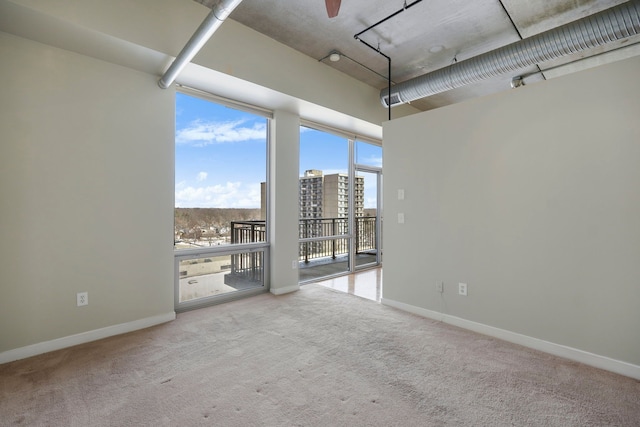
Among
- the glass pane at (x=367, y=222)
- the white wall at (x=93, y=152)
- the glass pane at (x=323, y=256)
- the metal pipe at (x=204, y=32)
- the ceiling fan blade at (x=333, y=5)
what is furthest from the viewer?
the glass pane at (x=367, y=222)

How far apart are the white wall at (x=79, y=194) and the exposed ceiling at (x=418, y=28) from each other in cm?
129

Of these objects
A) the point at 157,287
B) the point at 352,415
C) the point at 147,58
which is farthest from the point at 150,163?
the point at 352,415

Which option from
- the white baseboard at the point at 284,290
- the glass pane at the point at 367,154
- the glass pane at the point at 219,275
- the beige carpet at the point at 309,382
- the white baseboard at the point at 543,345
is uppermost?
the glass pane at the point at 367,154

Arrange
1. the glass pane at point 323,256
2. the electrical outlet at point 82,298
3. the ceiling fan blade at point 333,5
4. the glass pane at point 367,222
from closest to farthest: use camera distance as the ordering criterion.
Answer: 1. the ceiling fan blade at point 333,5
2. the electrical outlet at point 82,298
3. the glass pane at point 323,256
4. the glass pane at point 367,222

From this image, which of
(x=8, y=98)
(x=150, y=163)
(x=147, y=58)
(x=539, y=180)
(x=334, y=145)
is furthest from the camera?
(x=334, y=145)

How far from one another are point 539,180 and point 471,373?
1.68m

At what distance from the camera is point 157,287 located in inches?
120

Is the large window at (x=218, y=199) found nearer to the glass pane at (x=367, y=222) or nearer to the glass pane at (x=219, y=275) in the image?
the glass pane at (x=219, y=275)

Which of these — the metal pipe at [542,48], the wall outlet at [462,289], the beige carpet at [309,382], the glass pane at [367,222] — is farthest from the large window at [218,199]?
the wall outlet at [462,289]

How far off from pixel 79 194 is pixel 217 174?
4.86ft

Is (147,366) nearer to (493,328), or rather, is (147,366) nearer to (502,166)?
(493,328)

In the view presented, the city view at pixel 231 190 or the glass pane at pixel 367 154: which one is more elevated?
the glass pane at pixel 367 154

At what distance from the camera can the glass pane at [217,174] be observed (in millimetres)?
3455

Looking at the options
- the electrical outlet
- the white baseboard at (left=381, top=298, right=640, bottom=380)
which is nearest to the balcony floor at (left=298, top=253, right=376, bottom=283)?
the white baseboard at (left=381, top=298, right=640, bottom=380)
